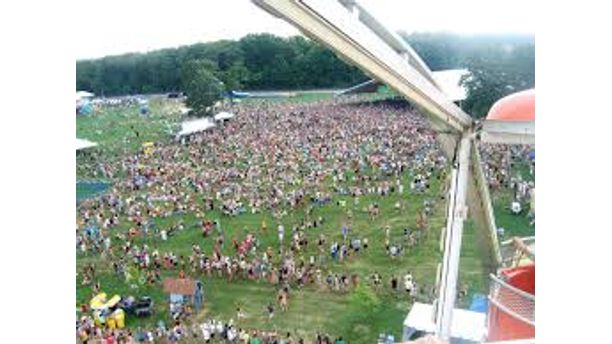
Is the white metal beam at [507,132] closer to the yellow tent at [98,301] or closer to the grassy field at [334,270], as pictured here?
the grassy field at [334,270]

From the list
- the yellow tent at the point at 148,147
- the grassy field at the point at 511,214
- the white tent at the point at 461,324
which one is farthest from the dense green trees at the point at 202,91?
the white tent at the point at 461,324

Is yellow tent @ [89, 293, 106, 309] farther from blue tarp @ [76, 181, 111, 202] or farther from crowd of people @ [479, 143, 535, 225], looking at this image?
blue tarp @ [76, 181, 111, 202]

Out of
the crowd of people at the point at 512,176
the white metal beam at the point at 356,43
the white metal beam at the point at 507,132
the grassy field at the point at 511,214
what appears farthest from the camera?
the crowd of people at the point at 512,176

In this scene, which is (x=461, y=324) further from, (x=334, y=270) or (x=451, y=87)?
(x=334, y=270)

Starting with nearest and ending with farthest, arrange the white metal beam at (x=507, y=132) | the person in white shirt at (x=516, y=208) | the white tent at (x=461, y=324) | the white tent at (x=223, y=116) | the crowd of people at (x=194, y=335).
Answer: the white metal beam at (x=507, y=132), the white tent at (x=461, y=324), the crowd of people at (x=194, y=335), the person in white shirt at (x=516, y=208), the white tent at (x=223, y=116)
